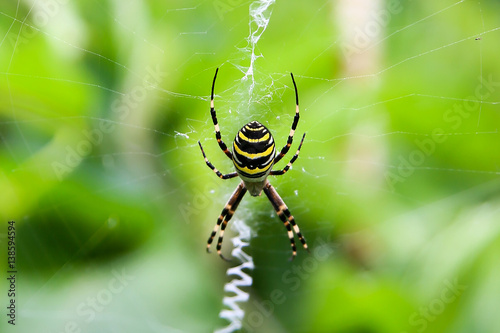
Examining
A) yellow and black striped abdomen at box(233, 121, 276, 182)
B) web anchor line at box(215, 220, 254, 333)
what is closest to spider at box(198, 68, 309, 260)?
yellow and black striped abdomen at box(233, 121, 276, 182)

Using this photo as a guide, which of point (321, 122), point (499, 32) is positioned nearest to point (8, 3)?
point (321, 122)

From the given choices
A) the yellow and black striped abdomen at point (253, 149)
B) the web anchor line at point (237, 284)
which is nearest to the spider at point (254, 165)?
the yellow and black striped abdomen at point (253, 149)

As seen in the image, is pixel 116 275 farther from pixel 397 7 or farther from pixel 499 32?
pixel 499 32

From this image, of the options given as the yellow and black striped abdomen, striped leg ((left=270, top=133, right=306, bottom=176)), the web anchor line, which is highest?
striped leg ((left=270, top=133, right=306, bottom=176))

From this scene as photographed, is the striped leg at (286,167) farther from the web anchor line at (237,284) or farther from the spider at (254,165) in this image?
the web anchor line at (237,284)

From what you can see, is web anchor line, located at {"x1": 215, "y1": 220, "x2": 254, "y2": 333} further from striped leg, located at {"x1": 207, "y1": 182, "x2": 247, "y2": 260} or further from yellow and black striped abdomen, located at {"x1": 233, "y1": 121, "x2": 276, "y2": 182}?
yellow and black striped abdomen, located at {"x1": 233, "y1": 121, "x2": 276, "y2": 182}

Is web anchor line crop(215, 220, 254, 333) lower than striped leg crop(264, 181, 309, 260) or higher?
lower
